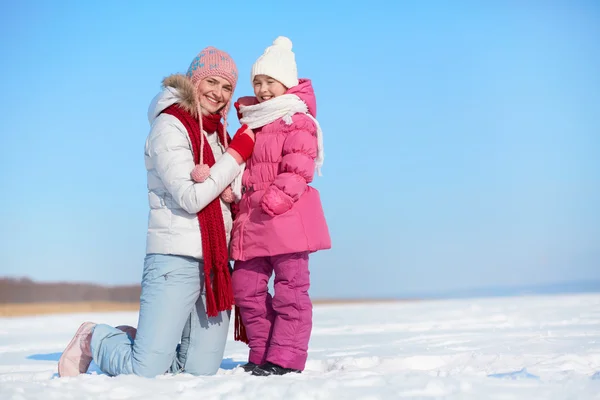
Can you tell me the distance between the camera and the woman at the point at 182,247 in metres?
2.96

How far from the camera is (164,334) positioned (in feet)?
9.70

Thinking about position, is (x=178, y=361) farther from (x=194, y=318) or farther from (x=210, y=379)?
(x=210, y=379)

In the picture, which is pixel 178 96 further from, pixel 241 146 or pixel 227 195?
pixel 227 195

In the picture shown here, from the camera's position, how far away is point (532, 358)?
10.6ft

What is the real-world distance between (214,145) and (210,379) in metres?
1.26

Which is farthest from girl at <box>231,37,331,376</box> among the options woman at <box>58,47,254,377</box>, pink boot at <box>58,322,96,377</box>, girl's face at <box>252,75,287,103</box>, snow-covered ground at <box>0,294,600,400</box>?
pink boot at <box>58,322,96,377</box>

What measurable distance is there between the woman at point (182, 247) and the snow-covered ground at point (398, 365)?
180 millimetres

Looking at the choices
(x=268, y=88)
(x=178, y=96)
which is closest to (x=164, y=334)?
(x=178, y=96)

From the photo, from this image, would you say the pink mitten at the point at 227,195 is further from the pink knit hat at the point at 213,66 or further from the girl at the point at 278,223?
the pink knit hat at the point at 213,66

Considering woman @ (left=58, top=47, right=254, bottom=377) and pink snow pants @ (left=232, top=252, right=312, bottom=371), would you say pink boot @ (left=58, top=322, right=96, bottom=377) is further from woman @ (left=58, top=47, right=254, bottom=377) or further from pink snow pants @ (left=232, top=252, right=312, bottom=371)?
pink snow pants @ (left=232, top=252, right=312, bottom=371)

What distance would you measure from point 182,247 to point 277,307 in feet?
1.83

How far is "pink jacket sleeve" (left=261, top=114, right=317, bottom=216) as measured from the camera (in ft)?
9.55

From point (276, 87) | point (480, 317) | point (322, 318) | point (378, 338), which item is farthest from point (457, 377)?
point (322, 318)

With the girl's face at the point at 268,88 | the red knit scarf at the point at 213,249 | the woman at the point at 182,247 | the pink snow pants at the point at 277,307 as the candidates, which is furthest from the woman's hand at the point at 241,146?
the pink snow pants at the point at 277,307
